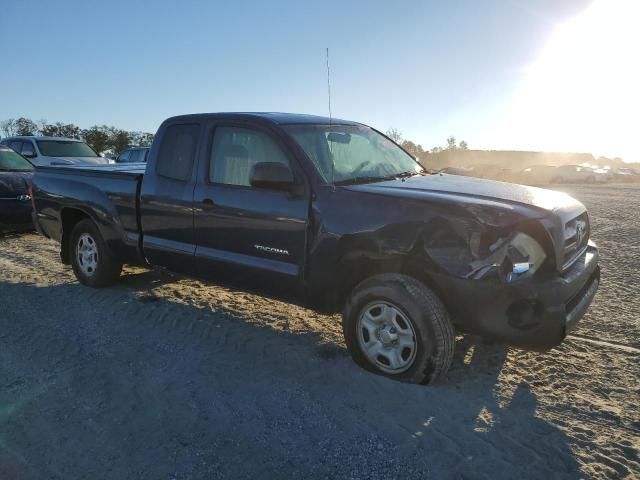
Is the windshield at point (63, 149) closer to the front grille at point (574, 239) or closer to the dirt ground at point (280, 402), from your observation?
the dirt ground at point (280, 402)

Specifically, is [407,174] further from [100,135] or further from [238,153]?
[100,135]

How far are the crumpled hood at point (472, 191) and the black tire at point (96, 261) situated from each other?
324cm

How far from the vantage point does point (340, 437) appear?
3002 mm

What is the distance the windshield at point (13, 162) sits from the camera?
380 inches

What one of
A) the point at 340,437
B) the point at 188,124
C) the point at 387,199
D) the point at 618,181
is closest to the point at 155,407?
the point at 340,437

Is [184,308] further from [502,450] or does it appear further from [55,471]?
[502,450]

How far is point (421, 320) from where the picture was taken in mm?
3418

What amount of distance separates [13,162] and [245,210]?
786cm

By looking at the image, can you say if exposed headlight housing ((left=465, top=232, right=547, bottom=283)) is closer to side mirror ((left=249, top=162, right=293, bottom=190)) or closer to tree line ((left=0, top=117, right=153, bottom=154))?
side mirror ((left=249, top=162, right=293, bottom=190))

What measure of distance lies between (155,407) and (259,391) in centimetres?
69

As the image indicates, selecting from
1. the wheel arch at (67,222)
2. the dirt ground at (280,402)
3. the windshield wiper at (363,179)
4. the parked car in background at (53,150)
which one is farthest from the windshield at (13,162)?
the windshield wiper at (363,179)

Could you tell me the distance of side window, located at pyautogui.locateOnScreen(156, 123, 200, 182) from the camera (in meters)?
4.74

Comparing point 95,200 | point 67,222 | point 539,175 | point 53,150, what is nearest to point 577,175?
point 539,175

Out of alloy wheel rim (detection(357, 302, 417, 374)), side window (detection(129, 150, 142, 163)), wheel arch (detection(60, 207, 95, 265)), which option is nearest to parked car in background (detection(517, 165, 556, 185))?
side window (detection(129, 150, 142, 163))
